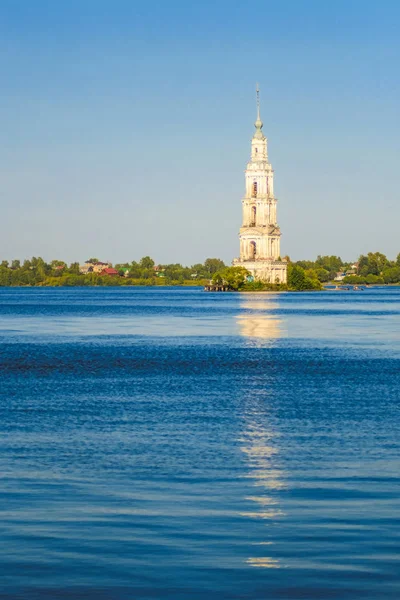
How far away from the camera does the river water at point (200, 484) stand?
49.0 ft

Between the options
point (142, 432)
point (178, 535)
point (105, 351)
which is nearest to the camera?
point (178, 535)

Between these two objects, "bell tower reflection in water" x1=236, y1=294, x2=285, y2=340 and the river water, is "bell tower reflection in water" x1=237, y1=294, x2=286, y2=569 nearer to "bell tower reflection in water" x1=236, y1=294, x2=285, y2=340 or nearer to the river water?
the river water

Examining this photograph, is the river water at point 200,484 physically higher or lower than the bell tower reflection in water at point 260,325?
higher

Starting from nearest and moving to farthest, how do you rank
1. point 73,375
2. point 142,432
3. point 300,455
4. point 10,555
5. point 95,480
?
point 10,555 → point 95,480 → point 300,455 → point 142,432 → point 73,375

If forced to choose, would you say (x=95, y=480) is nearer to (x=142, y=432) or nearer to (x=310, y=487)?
(x=310, y=487)

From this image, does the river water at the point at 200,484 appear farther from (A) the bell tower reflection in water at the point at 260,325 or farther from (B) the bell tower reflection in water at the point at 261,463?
(A) the bell tower reflection in water at the point at 260,325

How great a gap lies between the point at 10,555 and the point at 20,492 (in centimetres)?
464

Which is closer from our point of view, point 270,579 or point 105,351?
point 270,579

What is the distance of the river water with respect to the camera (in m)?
14.9

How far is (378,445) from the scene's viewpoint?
26500 millimetres

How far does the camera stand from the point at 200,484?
846 inches

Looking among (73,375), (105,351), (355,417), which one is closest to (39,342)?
(105,351)

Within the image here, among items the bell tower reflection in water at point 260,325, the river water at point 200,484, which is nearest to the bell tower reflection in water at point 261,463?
the river water at point 200,484

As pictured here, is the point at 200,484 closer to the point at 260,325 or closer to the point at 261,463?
the point at 261,463
